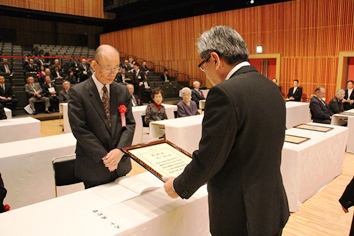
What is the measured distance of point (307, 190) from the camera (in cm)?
334

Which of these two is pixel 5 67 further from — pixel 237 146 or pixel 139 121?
pixel 237 146

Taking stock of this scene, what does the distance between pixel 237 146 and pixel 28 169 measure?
95.9 inches

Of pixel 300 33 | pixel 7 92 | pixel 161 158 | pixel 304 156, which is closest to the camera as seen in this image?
pixel 161 158

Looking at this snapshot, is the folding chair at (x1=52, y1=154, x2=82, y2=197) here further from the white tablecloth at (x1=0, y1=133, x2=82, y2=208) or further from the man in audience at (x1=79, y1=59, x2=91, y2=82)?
the man in audience at (x1=79, y1=59, x2=91, y2=82)

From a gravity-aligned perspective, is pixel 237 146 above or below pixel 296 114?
above

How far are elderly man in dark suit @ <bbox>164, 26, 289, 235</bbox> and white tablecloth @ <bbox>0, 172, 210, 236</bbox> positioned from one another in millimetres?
270

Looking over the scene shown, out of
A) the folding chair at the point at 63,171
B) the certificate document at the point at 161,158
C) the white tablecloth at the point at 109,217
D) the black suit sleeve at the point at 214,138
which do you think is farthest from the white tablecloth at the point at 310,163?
the black suit sleeve at the point at 214,138

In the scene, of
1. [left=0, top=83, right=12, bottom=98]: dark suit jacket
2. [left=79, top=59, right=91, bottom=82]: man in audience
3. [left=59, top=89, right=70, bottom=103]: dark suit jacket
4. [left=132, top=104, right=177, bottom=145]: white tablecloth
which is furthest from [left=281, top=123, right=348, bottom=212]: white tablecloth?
[left=79, top=59, right=91, bottom=82]: man in audience

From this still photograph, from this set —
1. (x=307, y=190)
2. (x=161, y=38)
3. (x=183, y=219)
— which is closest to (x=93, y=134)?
(x=183, y=219)

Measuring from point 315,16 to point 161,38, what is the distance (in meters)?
7.11

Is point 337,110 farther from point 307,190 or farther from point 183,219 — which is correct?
point 183,219

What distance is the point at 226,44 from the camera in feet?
3.66

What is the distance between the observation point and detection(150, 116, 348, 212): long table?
3.07 meters

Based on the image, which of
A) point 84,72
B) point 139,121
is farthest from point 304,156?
point 84,72
